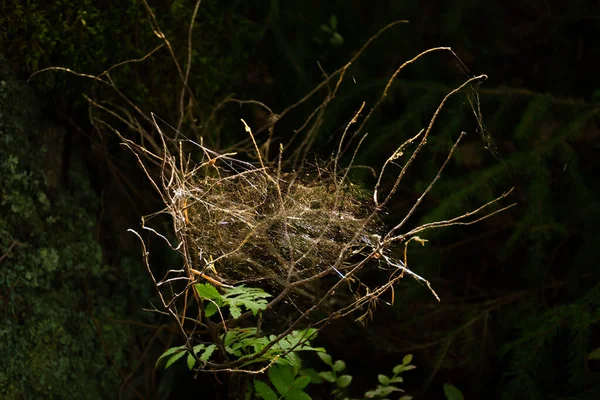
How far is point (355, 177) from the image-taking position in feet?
8.61

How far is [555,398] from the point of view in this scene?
2.36 metres

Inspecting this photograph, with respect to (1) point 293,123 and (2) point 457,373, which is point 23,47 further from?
(2) point 457,373

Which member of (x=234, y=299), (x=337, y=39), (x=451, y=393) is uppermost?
(x=337, y=39)

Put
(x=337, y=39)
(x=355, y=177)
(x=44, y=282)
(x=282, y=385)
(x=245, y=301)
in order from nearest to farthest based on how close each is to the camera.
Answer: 1. (x=245, y=301)
2. (x=282, y=385)
3. (x=44, y=282)
4. (x=355, y=177)
5. (x=337, y=39)

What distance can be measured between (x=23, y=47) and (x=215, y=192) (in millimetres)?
1081

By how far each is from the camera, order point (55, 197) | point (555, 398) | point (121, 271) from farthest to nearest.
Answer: point (121, 271) < point (55, 197) < point (555, 398)

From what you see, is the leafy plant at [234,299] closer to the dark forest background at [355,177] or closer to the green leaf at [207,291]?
the green leaf at [207,291]

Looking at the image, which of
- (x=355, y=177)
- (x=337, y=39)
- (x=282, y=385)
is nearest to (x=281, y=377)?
(x=282, y=385)

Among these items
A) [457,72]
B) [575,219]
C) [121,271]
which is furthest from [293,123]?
[575,219]

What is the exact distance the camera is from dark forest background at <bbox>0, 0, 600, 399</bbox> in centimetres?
238

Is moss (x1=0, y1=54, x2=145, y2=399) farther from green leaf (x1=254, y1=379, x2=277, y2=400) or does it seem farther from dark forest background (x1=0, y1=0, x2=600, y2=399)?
green leaf (x1=254, y1=379, x2=277, y2=400)

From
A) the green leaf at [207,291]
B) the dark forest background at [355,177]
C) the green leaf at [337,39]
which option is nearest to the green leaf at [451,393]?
the dark forest background at [355,177]

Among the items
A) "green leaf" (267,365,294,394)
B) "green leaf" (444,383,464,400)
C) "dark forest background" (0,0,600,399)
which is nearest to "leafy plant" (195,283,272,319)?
"green leaf" (267,365,294,394)

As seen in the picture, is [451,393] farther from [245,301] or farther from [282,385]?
[245,301]
